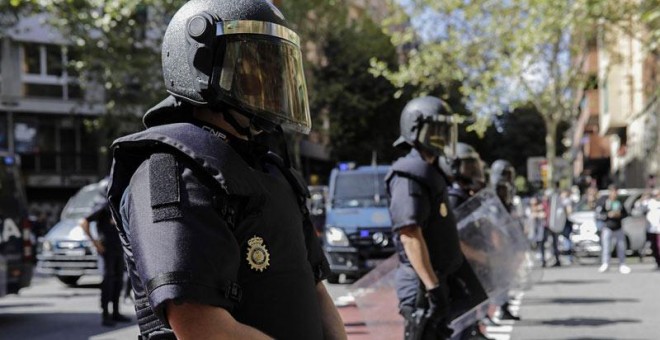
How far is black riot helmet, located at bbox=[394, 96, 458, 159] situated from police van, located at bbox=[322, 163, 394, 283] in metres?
9.22

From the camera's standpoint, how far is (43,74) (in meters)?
36.6

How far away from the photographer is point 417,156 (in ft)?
17.1

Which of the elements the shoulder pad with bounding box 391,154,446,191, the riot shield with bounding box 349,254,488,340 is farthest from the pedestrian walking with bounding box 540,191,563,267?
the shoulder pad with bounding box 391,154,446,191

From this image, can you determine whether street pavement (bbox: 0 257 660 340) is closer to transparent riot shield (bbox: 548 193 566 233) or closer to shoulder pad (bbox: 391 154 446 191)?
shoulder pad (bbox: 391 154 446 191)

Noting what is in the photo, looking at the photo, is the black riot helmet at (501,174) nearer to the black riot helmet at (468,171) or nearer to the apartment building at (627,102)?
the black riot helmet at (468,171)

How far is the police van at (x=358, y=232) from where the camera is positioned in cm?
1477

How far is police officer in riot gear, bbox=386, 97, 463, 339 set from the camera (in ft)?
15.5

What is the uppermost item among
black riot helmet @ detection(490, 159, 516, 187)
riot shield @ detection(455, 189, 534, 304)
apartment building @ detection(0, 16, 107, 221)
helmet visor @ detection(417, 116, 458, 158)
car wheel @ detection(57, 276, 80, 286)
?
apartment building @ detection(0, 16, 107, 221)

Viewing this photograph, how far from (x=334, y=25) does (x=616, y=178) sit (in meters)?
19.6

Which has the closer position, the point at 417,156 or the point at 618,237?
the point at 417,156

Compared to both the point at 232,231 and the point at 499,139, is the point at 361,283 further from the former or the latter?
the point at 499,139

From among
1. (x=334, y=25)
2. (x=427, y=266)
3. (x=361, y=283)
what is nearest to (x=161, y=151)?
(x=427, y=266)

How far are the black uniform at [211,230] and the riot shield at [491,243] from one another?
3953 mm

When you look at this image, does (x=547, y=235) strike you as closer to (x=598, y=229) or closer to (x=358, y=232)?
(x=598, y=229)
